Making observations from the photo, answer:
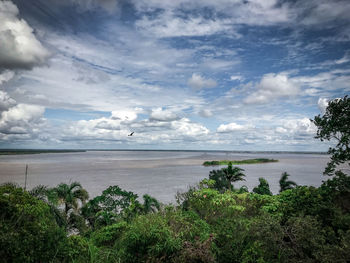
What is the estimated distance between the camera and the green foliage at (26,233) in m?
7.03

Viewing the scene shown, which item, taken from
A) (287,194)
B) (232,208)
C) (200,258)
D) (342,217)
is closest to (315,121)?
(287,194)

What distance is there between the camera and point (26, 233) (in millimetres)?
7527

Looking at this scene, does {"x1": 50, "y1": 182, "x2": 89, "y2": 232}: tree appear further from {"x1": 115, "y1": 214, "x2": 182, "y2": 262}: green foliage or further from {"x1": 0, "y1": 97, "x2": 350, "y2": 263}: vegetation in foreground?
{"x1": 115, "y1": 214, "x2": 182, "y2": 262}: green foliage

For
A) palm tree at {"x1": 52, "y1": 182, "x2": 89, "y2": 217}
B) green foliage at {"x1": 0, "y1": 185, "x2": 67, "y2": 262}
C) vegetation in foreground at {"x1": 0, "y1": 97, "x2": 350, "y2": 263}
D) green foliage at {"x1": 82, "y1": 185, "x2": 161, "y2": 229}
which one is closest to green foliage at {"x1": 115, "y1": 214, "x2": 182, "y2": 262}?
vegetation in foreground at {"x1": 0, "y1": 97, "x2": 350, "y2": 263}

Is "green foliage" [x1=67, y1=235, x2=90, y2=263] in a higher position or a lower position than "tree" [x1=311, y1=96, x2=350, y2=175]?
lower

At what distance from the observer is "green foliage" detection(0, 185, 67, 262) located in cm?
703

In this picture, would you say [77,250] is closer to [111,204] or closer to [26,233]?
[26,233]

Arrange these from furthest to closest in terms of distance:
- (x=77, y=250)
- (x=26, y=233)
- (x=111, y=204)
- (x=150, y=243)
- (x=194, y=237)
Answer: (x=111, y=204), (x=77, y=250), (x=194, y=237), (x=150, y=243), (x=26, y=233)

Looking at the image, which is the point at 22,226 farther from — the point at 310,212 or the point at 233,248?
the point at 310,212

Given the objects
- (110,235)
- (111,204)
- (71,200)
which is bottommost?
(111,204)

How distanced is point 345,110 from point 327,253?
25.0 ft

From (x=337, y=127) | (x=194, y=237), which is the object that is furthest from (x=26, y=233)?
(x=337, y=127)

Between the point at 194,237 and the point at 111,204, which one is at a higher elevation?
the point at 194,237

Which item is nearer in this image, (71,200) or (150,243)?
(150,243)
